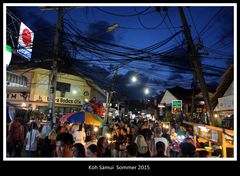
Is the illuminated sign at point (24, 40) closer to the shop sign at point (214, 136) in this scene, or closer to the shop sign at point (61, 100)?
the shop sign at point (61, 100)

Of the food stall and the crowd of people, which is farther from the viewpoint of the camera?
the food stall

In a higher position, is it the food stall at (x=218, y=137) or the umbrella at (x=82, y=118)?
the umbrella at (x=82, y=118)

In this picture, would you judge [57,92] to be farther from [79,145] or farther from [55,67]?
[79,145]

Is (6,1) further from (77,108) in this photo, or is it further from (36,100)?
(77,108)

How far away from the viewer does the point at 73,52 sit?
25.7ft

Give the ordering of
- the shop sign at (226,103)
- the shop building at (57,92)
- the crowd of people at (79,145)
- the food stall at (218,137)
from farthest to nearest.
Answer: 1. the shop building at (57,92)
2. the shop sign at (226,103)
3. the food stall at (218,137)
4. the crowd of people at (79,145)

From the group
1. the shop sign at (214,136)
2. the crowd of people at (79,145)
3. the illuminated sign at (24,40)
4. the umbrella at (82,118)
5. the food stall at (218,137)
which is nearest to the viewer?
the crowd of people at (79,145)

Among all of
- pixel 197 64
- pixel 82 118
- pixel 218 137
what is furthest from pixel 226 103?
pixel 82 118

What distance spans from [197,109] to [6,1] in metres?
17.9

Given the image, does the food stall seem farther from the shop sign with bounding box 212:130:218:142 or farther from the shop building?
the shop building

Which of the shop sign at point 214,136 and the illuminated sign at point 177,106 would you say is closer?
the shop sign at point 214,136

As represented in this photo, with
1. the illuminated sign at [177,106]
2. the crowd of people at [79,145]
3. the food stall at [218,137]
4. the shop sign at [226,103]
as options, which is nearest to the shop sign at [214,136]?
the food stall at [218,137]

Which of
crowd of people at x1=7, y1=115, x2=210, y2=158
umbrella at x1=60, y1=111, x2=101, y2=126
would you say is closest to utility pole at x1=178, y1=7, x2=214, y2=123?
crowd of people at x1=7, y1=115, x2=210, y2=158
